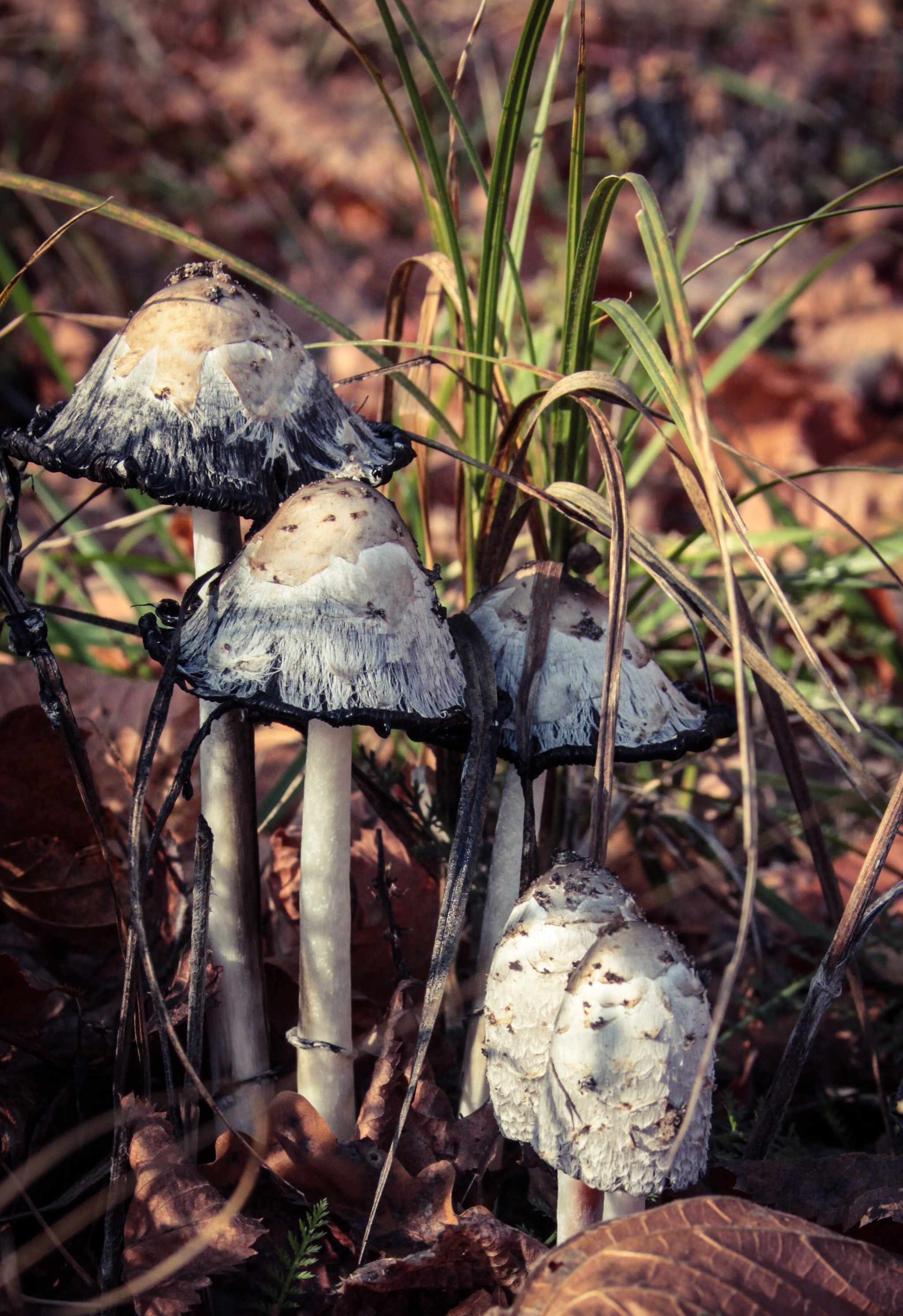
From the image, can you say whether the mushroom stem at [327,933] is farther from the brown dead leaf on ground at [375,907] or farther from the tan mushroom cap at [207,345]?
the tan mushroom cap at [207,345]

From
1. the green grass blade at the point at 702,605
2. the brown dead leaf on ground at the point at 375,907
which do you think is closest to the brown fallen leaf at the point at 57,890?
the brown dead leaf on ground at the point at 375,907

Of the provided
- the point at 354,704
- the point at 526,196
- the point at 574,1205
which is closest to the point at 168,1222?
the point at 574,1205

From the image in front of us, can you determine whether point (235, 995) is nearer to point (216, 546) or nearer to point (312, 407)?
point (216, 546)

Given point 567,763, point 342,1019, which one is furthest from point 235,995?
point 567,763

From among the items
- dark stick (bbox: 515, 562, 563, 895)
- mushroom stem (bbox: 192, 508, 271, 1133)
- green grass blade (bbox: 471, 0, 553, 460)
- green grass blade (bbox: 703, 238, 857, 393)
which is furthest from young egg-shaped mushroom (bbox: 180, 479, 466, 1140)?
green grass blade (bbox: 703, 238, 857, 393)

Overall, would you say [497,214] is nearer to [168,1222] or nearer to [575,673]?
[575,673]
